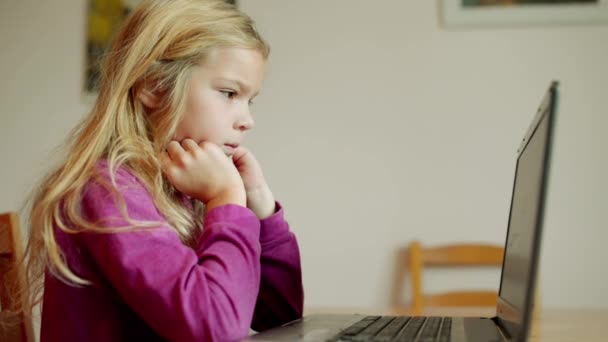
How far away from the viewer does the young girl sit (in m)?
0.67

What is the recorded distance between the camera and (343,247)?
7.24 feet

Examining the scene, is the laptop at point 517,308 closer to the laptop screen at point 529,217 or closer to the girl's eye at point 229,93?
the laptop screen at point 529,217

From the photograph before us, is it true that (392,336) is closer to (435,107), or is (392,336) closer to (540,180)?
(540,180)

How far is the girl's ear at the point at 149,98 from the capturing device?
0.95m

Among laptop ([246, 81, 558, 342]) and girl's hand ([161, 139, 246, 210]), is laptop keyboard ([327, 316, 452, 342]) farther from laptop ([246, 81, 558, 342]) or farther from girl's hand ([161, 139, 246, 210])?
girl's hand ([161, 139, 246, 210])

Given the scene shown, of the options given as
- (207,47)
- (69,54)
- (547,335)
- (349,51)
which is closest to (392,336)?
(547,335)

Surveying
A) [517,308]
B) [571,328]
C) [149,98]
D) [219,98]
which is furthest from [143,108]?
[571,328]

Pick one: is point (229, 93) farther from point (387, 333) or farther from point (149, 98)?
point (387, 333)

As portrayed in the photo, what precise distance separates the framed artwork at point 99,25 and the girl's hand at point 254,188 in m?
1.49

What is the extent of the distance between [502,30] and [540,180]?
5.95ft

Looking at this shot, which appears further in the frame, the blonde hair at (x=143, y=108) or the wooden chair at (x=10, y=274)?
the wooden chair at (x=10, y=274)

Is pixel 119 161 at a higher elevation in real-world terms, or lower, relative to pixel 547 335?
higher

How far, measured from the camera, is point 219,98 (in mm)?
927

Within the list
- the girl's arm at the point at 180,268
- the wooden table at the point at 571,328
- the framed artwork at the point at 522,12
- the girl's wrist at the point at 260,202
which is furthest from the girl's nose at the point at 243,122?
the framed artwork at the point at 522,12
